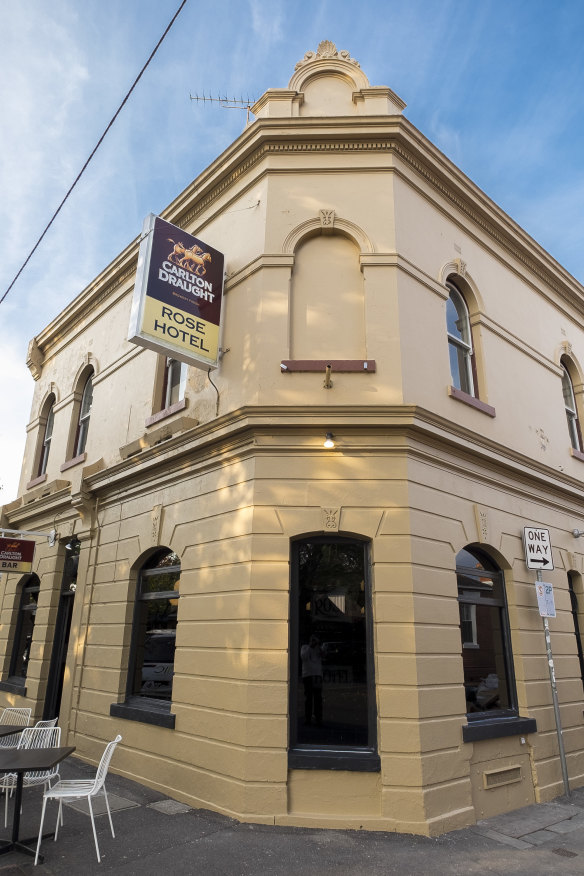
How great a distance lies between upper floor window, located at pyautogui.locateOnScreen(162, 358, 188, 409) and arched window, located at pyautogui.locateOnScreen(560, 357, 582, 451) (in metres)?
7.91

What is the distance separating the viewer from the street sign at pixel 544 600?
8570 mm

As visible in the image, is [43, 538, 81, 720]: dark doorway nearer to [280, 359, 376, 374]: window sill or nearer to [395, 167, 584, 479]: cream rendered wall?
[280, 359, 376, 374]: window sill

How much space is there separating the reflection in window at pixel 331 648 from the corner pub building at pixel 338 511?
0.09ft

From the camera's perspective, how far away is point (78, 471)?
39.3 ft

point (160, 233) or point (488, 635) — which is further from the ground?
point (160, 233)

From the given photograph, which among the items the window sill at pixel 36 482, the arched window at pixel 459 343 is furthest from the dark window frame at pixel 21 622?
the arched window at pixel 459 343

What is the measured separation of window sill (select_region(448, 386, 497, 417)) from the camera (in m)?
8.91

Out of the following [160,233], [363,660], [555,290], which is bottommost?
[363,660]

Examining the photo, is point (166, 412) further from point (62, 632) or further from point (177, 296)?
point (62, 632)

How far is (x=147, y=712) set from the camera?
8.60 metres

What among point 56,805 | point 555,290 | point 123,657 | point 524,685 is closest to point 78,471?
point 123,657

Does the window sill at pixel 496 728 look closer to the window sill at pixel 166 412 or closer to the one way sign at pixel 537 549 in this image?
the one way sign at pixel 537 549

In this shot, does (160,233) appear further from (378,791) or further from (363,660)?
(378,791)

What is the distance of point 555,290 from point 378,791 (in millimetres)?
10589
